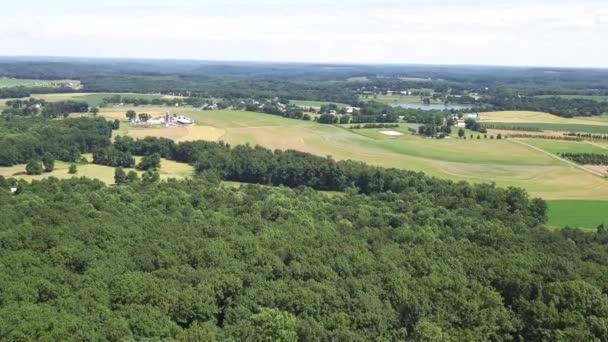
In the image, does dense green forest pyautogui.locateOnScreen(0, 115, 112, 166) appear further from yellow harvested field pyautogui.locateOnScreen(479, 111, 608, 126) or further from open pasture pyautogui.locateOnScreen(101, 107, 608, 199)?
yellow harvested field pyautogui.locateOnScreen(479, 111, 608, 126)

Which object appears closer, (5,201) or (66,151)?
(5,201)

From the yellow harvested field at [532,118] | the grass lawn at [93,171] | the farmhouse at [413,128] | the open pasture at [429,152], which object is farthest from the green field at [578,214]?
the yellow harvested field at [532,118]

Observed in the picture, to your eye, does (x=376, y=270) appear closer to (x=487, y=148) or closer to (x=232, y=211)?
(x=232, y=211)

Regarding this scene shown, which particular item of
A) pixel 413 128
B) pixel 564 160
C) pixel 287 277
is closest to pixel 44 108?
pixel 413 128

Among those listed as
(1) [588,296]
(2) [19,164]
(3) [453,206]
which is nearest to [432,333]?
(1) [588,296]

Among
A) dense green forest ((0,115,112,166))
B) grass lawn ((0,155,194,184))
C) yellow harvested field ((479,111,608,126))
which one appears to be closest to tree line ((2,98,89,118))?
dense green forest ((0,115,112,166))

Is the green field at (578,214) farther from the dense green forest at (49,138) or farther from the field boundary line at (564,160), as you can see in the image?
the dense green forest at (49,138)

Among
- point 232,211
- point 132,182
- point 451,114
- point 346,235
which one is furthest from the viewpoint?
point 451,114
